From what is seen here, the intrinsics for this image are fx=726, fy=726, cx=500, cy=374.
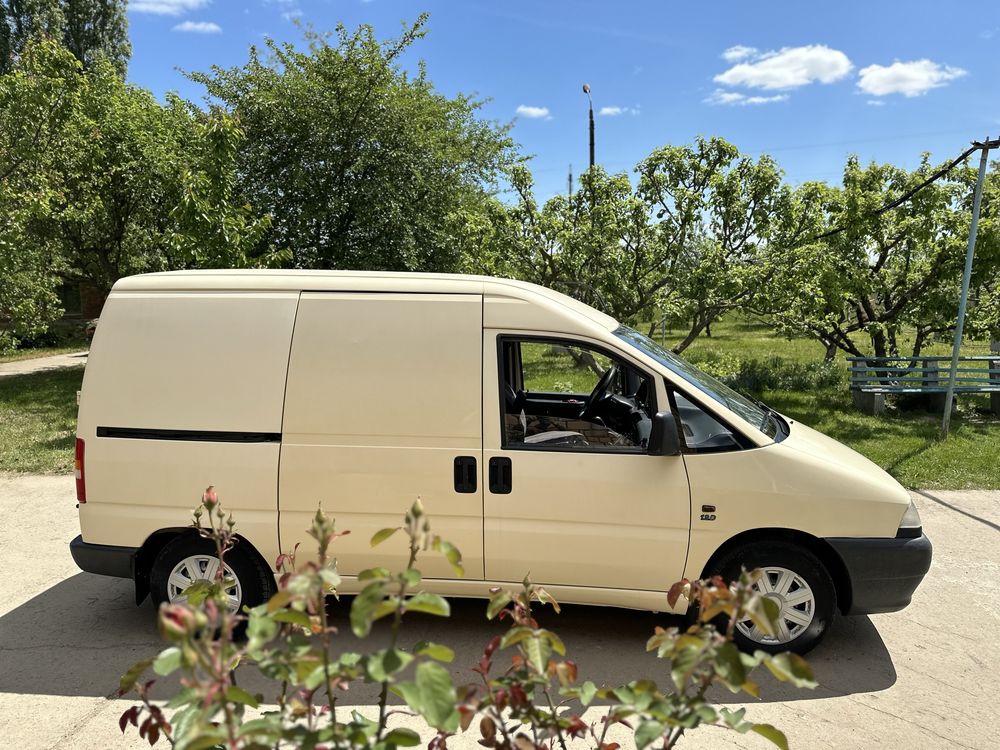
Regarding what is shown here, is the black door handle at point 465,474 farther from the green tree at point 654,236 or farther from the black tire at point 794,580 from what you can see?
the green tree at point 654,236

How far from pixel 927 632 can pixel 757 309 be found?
7.37 metres

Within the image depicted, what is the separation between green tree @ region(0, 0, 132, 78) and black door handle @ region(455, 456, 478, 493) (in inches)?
1170

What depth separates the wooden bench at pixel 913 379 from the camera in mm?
11102

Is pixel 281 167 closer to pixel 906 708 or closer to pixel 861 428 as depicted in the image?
pixel 861 428

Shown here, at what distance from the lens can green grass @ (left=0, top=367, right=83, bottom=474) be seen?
8.80 m

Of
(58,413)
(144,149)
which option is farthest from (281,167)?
(58,413)

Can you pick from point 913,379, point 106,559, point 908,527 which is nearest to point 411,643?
point 106,559

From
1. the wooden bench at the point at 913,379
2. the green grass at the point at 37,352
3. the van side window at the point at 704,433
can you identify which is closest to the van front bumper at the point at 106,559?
the van side window at the point at 704,433

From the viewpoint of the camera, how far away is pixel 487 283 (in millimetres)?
4152

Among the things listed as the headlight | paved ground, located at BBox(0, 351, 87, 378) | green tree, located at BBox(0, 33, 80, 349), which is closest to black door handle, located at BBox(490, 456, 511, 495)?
the headlight

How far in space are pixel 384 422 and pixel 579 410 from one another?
2.05 m

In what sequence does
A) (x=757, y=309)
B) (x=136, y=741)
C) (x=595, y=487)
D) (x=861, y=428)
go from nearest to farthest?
(x=136, y=741) < (x=595, y=487) < (x=861, y=428) < (x=757, y=309)

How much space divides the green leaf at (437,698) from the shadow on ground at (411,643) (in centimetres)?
256

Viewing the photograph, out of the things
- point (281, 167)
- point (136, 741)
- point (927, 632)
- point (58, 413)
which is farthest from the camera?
point (281, 167)
